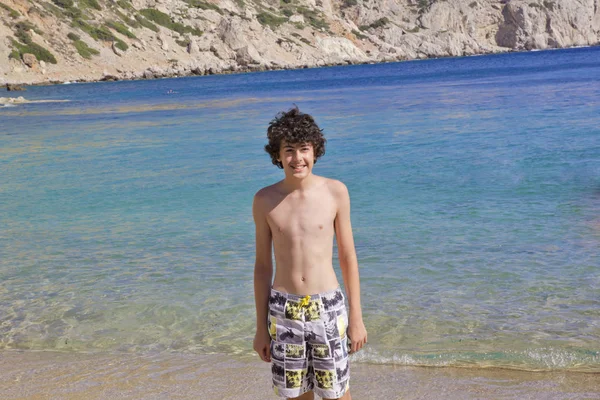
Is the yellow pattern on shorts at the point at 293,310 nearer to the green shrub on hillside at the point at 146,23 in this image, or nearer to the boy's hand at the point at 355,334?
the boy's hand at the point at 355,334

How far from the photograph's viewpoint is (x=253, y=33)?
346ft

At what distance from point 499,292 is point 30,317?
13.7 ft

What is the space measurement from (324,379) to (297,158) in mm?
983

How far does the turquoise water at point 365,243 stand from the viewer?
559 centimetres

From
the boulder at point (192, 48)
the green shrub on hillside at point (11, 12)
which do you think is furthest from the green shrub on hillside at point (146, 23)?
the green shrub on hillside at point (11, 12)

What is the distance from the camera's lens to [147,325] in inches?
238

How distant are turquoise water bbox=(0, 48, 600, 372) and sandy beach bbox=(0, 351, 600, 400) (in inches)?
8.7

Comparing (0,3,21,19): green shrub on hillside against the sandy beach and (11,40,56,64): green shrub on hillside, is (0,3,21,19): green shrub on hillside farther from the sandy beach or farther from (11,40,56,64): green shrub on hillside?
the sandy beach

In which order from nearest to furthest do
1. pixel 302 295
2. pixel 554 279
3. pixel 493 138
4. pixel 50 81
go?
pixel 302 295 < pixel 554 279 < pixel 493 138 < pixel 50 81

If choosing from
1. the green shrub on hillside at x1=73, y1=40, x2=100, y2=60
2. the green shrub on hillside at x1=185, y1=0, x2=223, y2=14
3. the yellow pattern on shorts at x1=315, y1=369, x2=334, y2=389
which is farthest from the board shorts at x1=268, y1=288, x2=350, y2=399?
the green shrub on hillside at x1=185, y1=0, x2=223, y2=14

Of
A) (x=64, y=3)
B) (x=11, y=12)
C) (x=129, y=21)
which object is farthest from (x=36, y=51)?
(x=129, y=21)

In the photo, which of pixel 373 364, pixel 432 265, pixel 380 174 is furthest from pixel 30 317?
pixel 380 174

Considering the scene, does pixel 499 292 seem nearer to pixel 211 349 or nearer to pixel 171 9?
pixel 211 349

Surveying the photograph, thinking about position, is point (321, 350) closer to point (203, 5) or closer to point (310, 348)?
→ point (310, 348)
